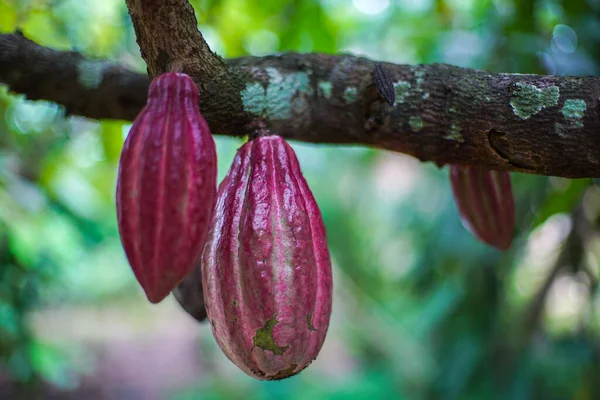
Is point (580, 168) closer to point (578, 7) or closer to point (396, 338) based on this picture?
point (578, 7)

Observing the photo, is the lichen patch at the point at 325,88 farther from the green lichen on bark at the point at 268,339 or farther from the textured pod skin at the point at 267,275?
the green lichen on bark at the point at 268,339

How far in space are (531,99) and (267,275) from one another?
46cm

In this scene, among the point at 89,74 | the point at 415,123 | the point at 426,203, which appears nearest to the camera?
the point at 415,123

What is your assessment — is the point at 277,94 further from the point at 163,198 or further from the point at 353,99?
the point at 163,198

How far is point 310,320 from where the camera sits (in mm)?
713

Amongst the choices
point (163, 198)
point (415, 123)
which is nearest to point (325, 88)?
point (415, 123)

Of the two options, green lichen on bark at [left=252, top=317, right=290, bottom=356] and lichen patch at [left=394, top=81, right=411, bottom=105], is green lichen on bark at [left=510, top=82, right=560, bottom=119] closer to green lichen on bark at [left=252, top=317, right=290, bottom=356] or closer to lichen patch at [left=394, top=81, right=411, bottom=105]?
lichen patch at [left=394, top=81, right=411, bottom=105]

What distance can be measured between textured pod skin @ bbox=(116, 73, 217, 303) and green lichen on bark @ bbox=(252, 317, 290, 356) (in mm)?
129

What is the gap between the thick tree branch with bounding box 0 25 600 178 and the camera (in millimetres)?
794

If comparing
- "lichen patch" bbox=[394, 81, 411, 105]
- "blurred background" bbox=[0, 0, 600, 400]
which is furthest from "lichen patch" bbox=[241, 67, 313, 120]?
"blurred background" bbox=[0, 0, 600, 400]

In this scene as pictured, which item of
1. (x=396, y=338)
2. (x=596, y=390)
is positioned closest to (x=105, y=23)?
(x=596, y=390)

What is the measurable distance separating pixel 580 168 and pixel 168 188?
0.57m

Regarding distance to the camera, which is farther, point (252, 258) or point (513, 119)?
point (513, 119)

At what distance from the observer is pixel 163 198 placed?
0.62 m
